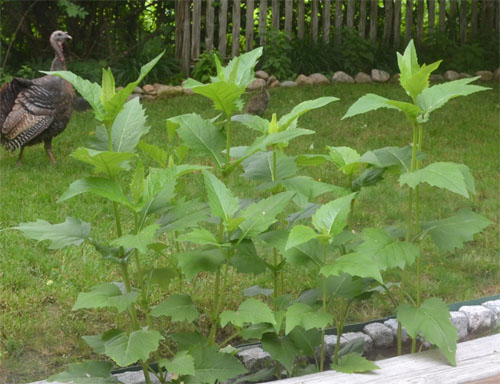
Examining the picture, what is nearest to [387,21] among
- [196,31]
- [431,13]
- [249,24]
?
[431,13]

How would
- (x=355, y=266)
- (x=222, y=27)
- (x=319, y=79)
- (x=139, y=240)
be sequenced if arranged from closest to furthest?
(x=139, y=240) < (x=355, y=266) < (x=319, y=79) < (x=222, y=27)

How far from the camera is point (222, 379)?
7.66ft

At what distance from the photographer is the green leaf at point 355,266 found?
2.10 metres

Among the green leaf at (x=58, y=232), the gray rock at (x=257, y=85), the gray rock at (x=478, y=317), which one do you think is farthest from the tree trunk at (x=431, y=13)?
the green leaf at (x=58, y=232)

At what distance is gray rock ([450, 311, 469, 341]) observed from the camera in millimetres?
3365

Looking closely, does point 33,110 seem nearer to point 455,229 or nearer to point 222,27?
point 222,27

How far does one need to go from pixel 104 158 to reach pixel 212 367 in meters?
0.77

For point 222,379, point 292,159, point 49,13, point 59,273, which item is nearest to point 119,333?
point 222,379

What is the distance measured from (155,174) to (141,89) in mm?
6902

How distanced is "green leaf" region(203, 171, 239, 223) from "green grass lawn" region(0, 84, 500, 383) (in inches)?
35.3

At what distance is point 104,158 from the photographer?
2107mm

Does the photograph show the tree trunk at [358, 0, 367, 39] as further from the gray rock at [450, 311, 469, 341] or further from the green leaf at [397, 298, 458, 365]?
the green leaf at [397, 298, 458, 365]

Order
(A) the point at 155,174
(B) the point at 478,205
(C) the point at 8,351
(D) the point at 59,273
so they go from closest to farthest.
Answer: (A) the point at 155,174, (C) the point at 8,351, (D) the point at 59,273, (B) the point at 478,205

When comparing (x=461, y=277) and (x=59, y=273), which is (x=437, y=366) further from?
(x=59, y=273)
